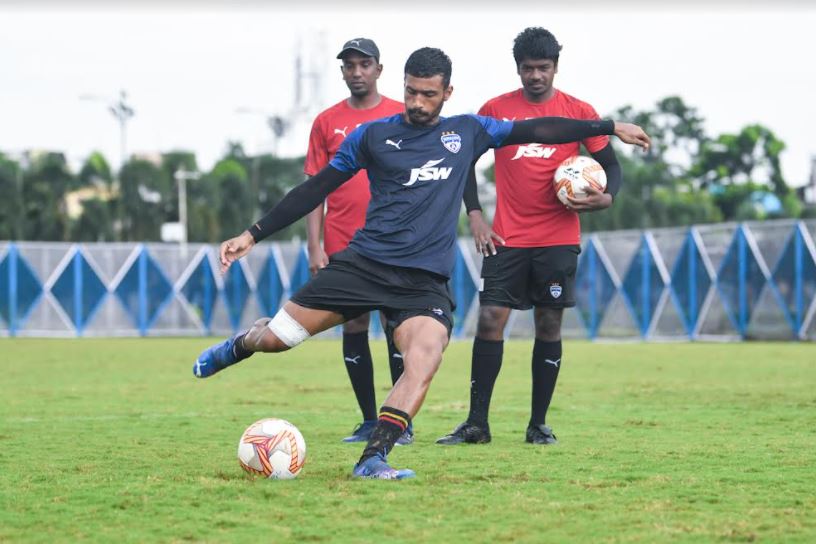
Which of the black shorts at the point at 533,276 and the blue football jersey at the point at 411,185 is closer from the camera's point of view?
the blue football jersey at the point at 411,185

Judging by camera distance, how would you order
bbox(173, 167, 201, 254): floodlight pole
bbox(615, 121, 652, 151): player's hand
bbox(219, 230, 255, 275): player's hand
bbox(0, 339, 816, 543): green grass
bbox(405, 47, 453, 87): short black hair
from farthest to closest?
bbox(173, 167, 201, 254): floodlight pole < bbox(615, 121, 652, 151): player's hand < bbox(405, 47, 453, 87): short black hair < bbox(219, 230, 255, 275): player's hand < bbox(0, 339, 816, 543): green grass

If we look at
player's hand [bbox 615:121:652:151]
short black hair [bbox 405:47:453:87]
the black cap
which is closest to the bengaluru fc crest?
short black hair [bbox 405:47:453:87]

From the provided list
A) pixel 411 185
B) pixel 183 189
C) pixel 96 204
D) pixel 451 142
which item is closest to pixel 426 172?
pixel 411 185

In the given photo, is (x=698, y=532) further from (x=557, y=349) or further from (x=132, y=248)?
(x=132, y=248)

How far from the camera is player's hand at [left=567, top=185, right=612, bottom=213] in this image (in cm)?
845

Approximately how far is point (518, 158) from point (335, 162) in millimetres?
1696

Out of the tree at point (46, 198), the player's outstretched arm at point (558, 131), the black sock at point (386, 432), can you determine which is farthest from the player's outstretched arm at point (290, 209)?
the tree at point (46, 198)

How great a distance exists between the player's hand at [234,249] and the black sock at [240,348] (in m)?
0.57

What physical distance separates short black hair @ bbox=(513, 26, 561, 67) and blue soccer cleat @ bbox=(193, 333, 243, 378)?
2533 mm

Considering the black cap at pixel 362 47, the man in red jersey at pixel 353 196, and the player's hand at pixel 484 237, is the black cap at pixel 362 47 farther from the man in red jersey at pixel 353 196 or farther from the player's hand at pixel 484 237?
the player's hand at pixel 484 237

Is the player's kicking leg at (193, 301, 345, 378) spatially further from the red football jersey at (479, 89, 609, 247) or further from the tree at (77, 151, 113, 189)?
the tree at (77, 151, 113, 189)

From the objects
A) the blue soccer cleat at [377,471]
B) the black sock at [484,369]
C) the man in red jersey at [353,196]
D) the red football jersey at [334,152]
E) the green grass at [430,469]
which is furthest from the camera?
the red football jersey at [334,152]

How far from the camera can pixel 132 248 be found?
37594 mm

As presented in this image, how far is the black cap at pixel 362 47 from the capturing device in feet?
29.4
